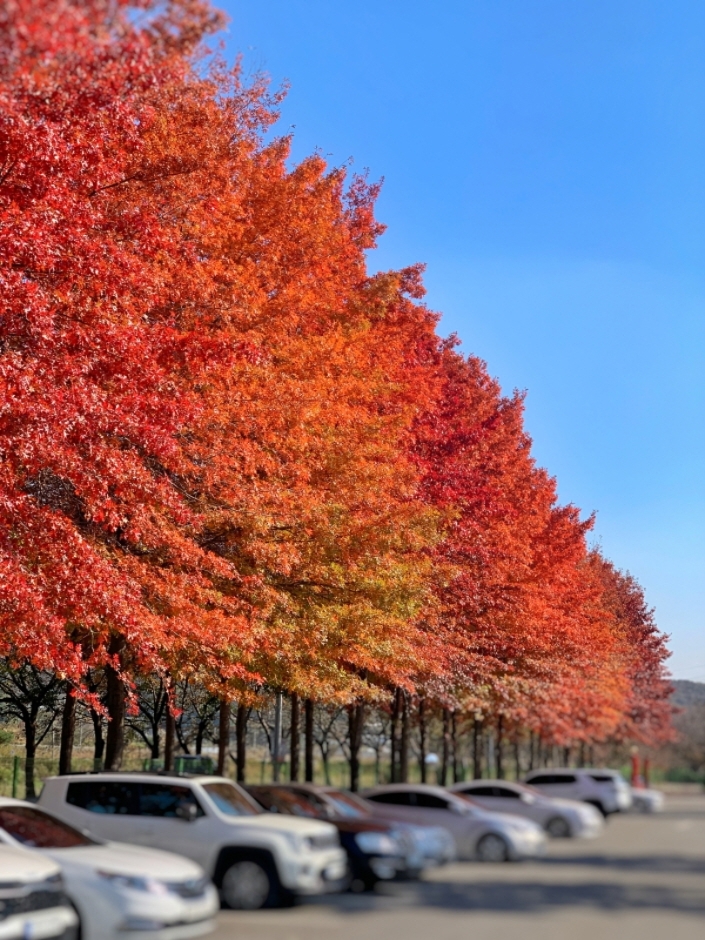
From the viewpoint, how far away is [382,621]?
22109mm

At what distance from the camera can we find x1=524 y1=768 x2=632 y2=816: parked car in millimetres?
14297

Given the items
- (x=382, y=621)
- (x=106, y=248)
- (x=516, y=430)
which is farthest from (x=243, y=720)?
(x=106, y=248)

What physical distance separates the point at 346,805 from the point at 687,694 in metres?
5.92

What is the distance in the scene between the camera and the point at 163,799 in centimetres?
1364

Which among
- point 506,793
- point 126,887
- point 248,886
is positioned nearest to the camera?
point 126,887

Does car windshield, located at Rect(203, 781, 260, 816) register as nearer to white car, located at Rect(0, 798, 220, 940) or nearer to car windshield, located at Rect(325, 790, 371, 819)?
car windshield, located at Rect(325, 790, 371, 819)

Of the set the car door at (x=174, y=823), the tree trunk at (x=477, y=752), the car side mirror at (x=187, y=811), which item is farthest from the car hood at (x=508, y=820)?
the tree trunk at (x=477, y=752)

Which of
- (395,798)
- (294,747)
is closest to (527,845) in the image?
(395,798)

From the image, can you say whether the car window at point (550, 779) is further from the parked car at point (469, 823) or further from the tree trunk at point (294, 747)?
the tree trunk at point (294, 747)

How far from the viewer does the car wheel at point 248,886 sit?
488 inches

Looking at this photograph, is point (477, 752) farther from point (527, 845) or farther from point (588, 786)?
point (527, 845)

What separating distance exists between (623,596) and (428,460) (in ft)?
83.1

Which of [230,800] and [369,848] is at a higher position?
[230,800]

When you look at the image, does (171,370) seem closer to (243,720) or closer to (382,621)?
(382,621)
